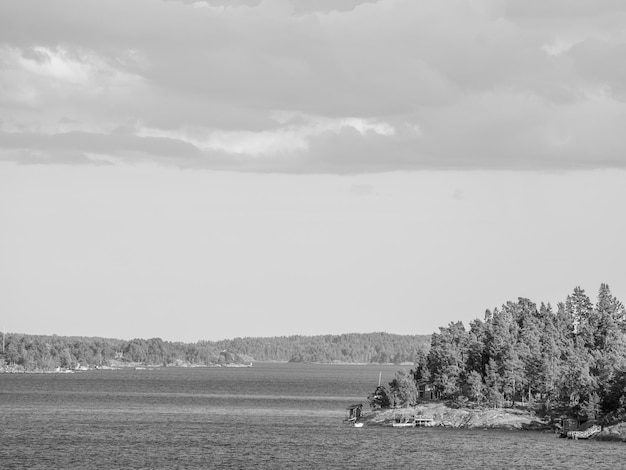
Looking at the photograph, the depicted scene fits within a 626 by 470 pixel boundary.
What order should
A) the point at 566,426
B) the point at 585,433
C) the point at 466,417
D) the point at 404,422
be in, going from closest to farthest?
1. the point at 585,433
2. the point at 566,426
3. the point at 466,417
4. the point at 404,422

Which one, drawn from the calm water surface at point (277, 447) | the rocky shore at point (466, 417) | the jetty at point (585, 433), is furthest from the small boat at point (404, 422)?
the jetty at point (585, 433)

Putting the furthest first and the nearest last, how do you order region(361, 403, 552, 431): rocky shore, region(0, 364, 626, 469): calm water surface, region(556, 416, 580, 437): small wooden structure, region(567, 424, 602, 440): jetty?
1. region(361, 403, 552, 431): rocky shore
2. region(556, 416, 580, 437): small wooden structure
3. region(567, 424, 602, 440): jetty
4. region(0, 364, 626, 469): calm water surface

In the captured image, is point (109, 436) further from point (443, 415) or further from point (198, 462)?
point (443, 415)

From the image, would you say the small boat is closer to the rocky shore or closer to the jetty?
the rocky shore

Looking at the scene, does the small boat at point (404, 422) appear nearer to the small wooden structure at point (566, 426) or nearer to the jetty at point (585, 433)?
the small wooden structure at point (566, 426)

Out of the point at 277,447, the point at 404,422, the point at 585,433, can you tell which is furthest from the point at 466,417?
the point at 277,447

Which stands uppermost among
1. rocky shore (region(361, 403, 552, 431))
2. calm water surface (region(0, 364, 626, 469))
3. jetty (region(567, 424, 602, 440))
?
rocky shore (region(361, 403, 552, 431))

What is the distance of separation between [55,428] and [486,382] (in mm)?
71783

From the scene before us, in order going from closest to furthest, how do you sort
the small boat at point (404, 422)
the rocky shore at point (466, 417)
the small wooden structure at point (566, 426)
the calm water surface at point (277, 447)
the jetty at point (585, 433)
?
the calm water surface at point (277, 447), the jetty at point (585, 433), the small wooden structure at point (566, 426), the rocky shore at point (466, 417), the small boat at point (404, 422)

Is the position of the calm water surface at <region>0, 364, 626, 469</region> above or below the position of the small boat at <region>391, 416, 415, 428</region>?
below

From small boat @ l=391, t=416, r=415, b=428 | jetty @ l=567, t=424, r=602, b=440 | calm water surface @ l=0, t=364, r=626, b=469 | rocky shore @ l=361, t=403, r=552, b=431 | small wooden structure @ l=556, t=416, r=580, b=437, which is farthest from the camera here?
small boat @ l=391, t=416, r=415, b=428

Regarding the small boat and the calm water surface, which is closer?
the calm water surface

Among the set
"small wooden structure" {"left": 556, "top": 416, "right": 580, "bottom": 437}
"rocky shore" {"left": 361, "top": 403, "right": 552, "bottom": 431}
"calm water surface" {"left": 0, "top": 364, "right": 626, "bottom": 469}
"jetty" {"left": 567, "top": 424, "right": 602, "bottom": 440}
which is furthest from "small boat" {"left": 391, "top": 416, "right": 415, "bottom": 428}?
"jetty" {"left": 567, "top": 424, "right": 602, "bottom": 440}

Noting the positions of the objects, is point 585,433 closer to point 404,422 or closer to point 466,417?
point 466,417
